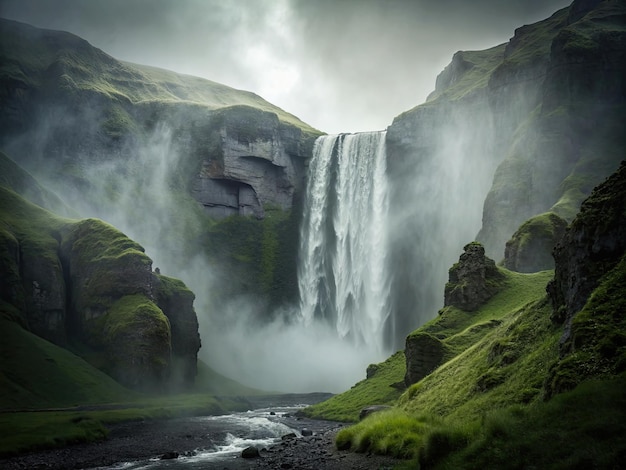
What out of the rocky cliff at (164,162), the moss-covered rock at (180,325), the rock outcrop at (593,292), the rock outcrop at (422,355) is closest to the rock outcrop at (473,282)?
the rock outcrop at (422,355)

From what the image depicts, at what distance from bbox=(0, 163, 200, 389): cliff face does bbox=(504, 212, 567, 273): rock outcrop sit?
6428cm

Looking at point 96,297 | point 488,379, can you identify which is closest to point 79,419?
point 488,379

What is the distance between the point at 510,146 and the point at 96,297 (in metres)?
97.4

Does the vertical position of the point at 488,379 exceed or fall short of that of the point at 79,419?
it exceeds it

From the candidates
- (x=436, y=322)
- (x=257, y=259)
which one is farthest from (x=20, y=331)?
(x=257, y=259)

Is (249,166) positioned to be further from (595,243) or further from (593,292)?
(593,292)

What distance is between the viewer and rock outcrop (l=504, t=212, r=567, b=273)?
73500mm

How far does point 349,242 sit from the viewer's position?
13825cm

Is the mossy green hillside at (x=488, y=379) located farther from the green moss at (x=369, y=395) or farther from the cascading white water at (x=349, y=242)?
the cascading white water at (x=349, y=242)

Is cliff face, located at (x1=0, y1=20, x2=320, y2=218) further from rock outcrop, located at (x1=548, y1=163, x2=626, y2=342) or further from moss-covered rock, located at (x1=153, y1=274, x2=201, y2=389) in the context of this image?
rock outcrop, located at (x1=548, y1=163, x2=626, y2=342)

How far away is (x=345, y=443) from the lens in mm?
33562

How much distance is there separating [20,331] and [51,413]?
28.4 metres

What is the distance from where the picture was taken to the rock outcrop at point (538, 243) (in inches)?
2894

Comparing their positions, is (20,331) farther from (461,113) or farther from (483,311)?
(461,113)
